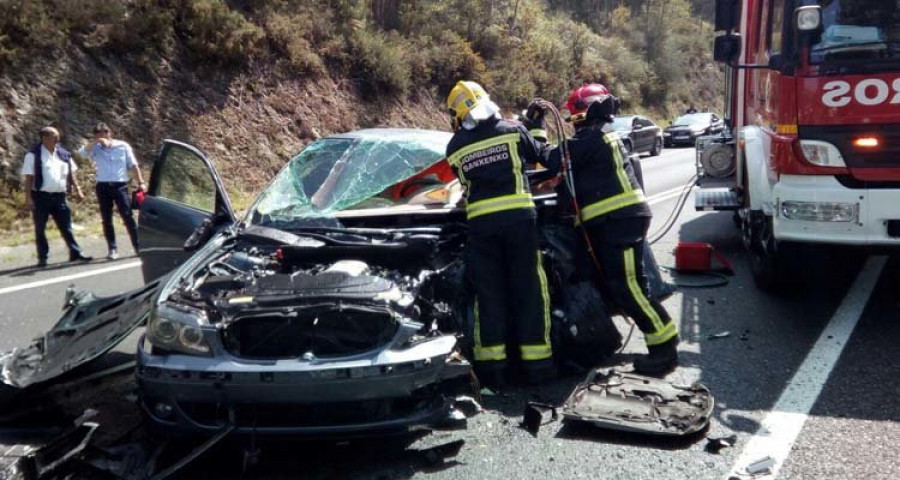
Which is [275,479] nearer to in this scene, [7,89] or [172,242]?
[172,242]

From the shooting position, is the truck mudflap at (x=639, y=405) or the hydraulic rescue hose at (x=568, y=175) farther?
the hydraulic rescue hose at (x=568, y=175)

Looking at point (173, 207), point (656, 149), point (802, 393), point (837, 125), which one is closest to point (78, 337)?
point (173, 207)

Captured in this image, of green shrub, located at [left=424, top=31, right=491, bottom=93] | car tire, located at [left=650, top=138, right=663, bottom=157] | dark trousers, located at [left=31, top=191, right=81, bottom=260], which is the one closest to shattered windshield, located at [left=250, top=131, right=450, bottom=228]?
dark trousers, located at [left=31, top=191, right=81, bottom=260]

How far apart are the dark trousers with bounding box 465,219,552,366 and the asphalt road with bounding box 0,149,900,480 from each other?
27 centimetres

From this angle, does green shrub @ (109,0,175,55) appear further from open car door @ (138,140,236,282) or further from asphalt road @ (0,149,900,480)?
open car door @ (138,140,236,282)

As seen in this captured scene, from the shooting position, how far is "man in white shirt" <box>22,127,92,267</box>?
9492 mm

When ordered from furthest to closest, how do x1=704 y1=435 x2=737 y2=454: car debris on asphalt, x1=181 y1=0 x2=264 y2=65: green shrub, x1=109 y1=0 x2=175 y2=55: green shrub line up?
x1=181 y1=0 x2=264 y2=65: green shrub
x1=109 y1=0 x2=175 y2=55: green shrub
x1=704 y1=435 x2=737 y2=454: car debris on asphalt

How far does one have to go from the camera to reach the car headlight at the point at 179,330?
376 cm

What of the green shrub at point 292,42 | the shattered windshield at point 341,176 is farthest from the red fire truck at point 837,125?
the green shrub at point 292,42

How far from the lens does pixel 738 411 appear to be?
14.2 ft

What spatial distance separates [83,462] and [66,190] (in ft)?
22.8

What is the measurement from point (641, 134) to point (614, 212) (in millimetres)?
18886

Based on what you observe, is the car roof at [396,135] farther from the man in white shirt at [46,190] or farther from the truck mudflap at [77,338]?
the man in white shirt at [46,190]

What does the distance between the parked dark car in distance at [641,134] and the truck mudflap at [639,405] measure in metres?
17.9
